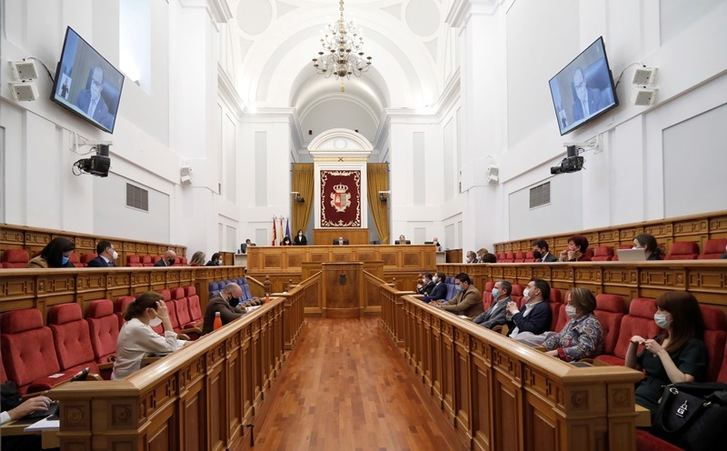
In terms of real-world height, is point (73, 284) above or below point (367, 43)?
below

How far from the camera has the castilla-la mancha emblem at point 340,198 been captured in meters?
17.4

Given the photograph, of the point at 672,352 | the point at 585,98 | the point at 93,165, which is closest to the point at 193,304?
the point at 93,165

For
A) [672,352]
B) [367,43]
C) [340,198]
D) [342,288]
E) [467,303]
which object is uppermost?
[367,43]

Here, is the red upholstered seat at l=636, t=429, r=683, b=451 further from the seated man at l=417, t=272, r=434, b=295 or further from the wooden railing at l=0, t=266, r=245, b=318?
the seated man at l=417, t=272, r=434, b=295

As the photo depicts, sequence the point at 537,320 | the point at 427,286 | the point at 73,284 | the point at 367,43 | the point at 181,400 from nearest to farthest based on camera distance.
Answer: the point at 181,400 → the point at 73,284 → the point at 537,320 → the point at 427,286 → the point at 367,43

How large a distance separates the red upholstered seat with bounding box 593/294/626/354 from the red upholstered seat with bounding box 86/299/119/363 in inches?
130

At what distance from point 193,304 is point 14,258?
75.4 inches

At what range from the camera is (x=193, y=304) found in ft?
19.5

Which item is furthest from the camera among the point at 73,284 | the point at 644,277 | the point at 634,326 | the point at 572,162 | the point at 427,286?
the point at 427,286

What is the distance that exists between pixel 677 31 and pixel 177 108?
945 cm

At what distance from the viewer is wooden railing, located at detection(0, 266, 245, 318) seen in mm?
2803

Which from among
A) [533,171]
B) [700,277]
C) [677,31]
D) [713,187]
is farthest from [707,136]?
[533,171]

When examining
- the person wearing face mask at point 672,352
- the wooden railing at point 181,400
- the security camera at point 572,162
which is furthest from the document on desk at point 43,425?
the security camera at point 572,162

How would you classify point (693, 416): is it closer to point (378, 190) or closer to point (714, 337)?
point (714, 337)
